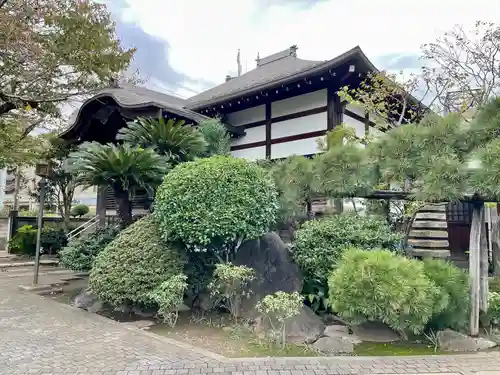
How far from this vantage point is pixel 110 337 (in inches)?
180

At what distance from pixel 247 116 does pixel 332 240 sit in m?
6.89

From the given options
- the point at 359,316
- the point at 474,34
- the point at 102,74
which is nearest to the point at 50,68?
the point at 102,74

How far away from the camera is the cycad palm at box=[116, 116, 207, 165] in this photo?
7.98 m

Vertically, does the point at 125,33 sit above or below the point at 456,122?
above

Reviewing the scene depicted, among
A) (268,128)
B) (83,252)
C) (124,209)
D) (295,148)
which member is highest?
(268,128)

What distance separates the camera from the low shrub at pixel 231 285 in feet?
16.0

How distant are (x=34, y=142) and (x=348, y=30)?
12.8 m

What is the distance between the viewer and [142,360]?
12.5ft

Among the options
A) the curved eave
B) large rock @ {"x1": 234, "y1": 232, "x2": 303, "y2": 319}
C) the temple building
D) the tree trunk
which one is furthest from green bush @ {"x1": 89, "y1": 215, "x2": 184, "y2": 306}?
the curved eave

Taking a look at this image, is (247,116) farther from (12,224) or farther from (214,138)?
(12,224)

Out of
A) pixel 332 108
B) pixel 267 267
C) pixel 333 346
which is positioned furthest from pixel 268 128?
→ pixel 333 346

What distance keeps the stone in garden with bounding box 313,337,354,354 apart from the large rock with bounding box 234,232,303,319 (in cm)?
112

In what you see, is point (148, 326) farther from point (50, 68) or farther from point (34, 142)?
point (34, 142)

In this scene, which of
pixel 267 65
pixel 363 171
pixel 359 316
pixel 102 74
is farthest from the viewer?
pixel 267 65
